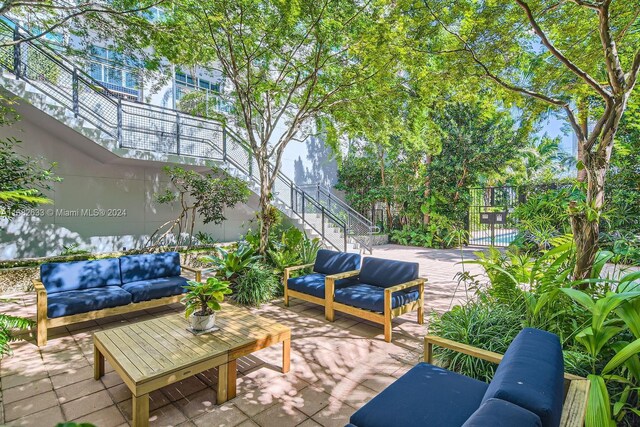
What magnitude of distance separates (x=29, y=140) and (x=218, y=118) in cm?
451

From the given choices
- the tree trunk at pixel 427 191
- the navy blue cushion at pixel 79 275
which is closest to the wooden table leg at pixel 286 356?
the navy blue cushion at pixel 79 275

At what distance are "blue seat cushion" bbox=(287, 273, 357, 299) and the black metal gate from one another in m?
7.45

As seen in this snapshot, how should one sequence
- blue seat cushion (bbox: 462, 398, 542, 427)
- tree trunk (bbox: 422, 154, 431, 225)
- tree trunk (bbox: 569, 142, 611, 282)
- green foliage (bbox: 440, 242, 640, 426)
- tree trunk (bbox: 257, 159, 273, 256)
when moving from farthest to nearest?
tree trunk (bbox: 422, 154, 431, 225), tree trunk (bbox: 257, 159, 273, 256), tree trunk (bbox: 569, 142, 611, 282), green foliage (bbox: 440, 242, 640, 426), blue seat cushion (bbox: 462, 398, 542, 427)

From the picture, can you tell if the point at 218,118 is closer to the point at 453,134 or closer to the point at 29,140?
the point at 29,140

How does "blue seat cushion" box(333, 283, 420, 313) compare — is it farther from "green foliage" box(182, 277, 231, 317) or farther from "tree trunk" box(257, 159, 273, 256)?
"tree trunk" box(257, 159, 273, 256)

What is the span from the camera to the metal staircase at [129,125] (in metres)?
A: 6.65

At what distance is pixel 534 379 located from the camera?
1.31 metres

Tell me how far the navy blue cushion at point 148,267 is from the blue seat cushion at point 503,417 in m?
5.25

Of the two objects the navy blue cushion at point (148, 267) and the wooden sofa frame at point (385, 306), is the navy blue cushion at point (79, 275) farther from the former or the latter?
the wooden sofa frame at point (385, 306)

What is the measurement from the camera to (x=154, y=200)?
981cm

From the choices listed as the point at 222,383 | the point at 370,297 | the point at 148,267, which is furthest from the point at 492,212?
the point at 222,383

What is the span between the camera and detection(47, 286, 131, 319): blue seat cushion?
13.0ft

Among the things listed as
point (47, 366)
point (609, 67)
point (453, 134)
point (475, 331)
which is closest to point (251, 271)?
point (47, 366)

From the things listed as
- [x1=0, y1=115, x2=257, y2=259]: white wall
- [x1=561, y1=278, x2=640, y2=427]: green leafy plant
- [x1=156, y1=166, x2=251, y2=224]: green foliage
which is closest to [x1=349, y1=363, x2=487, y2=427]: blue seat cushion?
[x1=561, y1=278, x2=640, y2=427]: green leafy plant
